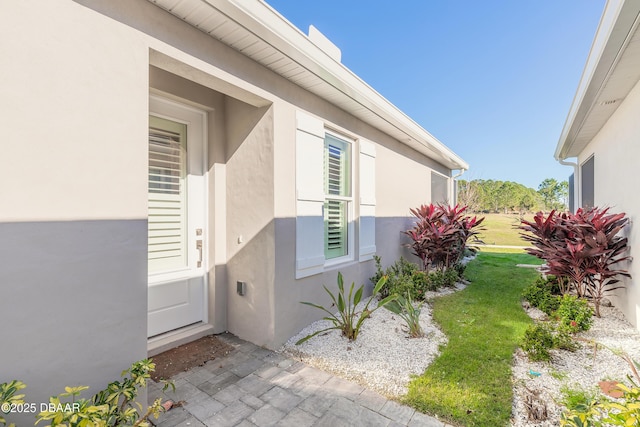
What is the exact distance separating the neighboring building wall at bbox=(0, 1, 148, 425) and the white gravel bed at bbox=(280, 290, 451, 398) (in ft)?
5.95

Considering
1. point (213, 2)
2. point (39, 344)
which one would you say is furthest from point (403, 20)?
point (39, 344)

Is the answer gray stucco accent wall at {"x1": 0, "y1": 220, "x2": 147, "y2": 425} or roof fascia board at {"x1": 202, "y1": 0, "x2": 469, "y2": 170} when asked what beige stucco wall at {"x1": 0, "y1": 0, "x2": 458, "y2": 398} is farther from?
roof fascia board at {"x1": 202, "y1": 0, "x2": 469, "y2": 170}

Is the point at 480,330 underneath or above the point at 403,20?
underneath

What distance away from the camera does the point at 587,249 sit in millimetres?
4066

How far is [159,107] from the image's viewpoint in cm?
340

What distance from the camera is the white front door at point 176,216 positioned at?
3.41 metres

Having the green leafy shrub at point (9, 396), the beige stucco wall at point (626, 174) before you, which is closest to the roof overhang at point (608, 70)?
the beige stucco wall at point (626, 174)

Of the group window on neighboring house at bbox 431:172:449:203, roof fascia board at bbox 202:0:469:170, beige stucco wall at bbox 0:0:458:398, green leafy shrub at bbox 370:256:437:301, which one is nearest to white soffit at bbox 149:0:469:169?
roof fascia board at bbox 202:0:469:170

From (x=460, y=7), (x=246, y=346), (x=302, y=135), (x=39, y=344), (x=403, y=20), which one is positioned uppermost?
(x=403, y=20)

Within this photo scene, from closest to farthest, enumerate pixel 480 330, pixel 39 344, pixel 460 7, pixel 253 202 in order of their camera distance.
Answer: pixel 39 344
pixel 253 202
pixel 480 330
pixel 460 7

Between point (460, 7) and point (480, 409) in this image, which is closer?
point (480, 409)

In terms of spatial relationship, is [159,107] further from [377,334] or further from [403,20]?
[403,20]

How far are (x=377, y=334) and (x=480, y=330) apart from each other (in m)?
1.43

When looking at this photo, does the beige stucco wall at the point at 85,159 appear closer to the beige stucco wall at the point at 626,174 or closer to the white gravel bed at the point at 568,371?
the white gravel bed at the point at 568,371
